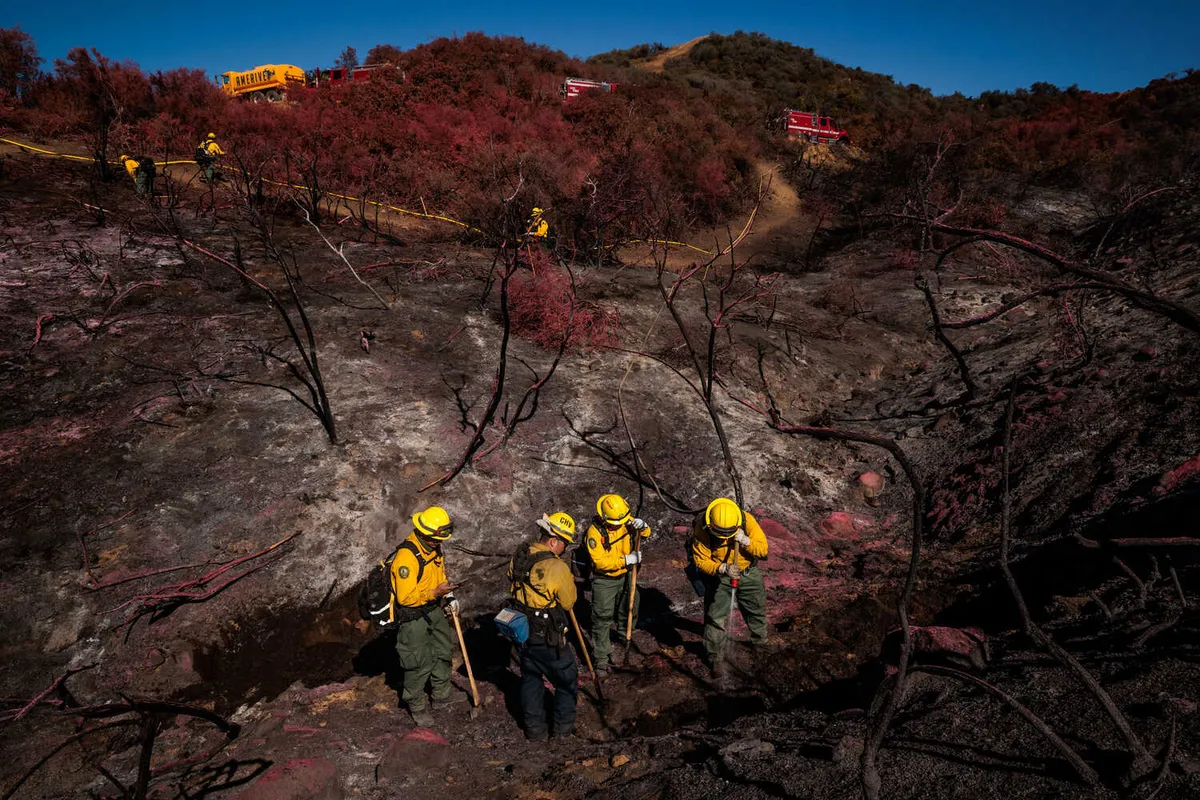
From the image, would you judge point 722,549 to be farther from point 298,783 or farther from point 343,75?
point 343,75

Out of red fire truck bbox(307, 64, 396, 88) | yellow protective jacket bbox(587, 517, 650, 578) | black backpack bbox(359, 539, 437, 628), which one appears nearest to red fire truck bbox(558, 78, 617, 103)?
red fire truck bbox(307, 64, 396, 88)

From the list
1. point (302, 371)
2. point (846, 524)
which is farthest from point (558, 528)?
point (302, 371)

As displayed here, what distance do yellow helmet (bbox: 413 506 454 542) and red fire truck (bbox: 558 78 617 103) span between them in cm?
2441

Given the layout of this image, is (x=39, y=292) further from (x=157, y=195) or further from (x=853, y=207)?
(x=853, y=207)

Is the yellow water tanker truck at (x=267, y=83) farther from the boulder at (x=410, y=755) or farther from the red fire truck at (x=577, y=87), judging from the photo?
the boulder at (x=410, y=755)

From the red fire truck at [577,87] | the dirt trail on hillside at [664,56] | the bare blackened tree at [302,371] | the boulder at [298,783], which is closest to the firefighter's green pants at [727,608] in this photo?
the boulder at [298,783]

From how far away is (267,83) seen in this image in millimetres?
24375

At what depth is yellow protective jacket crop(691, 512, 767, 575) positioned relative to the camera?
19.6ft

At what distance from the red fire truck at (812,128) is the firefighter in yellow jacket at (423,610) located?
1202 inches

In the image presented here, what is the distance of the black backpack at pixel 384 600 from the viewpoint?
17.0ft

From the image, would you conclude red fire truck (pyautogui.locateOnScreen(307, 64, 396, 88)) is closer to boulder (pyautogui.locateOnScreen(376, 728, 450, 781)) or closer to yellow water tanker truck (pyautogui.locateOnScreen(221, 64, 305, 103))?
yellow water tanker truck (pyautogui.locateOnScreen(221, 64, 305, 103))

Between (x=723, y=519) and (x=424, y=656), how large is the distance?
311 centimetres

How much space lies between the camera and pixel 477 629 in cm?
682

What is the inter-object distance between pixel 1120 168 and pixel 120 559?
3150 centimetres
